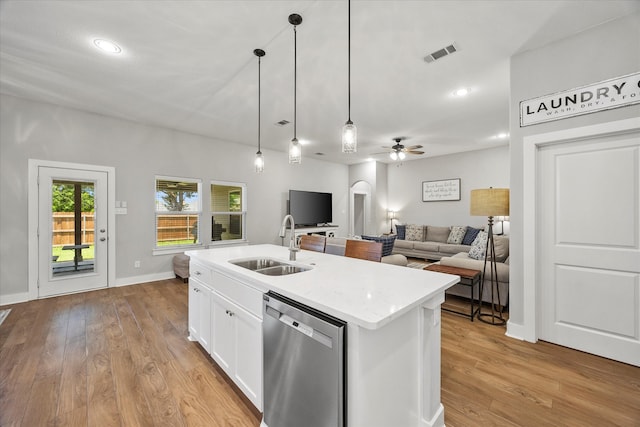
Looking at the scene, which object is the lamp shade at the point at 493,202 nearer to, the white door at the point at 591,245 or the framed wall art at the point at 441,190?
the white door at the point at 591,245

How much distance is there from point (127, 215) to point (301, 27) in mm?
4109

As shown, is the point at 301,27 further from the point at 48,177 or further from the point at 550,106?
the point at 48,177

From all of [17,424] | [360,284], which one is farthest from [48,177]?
[360,284]

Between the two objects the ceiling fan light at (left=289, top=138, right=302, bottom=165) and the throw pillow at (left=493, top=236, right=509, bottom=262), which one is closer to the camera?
the ceiling fan light at (left=289, top=138, right=302, bottom=165)

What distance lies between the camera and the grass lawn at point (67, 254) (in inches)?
153

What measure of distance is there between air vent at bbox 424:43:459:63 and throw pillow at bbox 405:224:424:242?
16.1 ft

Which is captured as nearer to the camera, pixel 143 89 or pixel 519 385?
pixel 519 385

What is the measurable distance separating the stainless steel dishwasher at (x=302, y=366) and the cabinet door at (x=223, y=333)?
470 millimetres

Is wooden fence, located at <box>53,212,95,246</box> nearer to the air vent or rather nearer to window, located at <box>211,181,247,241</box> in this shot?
window, located at <box>211,181,247,241</box>

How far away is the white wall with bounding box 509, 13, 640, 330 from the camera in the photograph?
2.12 metres

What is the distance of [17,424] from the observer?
1.59 m

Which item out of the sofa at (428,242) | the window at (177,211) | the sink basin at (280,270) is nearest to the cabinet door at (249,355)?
the sink basin at (280,270)

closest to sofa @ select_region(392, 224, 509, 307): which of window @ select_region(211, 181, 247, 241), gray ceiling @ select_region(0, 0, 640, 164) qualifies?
gray ceiling @ select_region(0, 0, 640, 164)

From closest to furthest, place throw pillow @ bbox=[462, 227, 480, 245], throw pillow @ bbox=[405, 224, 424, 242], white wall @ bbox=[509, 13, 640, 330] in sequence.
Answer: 1. white wall @ bbox=[509, 13, 640, 330]
2. throw pillow @ bbox=[462, 227, 480, 245]
3. throw pillow @ bbox=[405, 224, 424, 242]
